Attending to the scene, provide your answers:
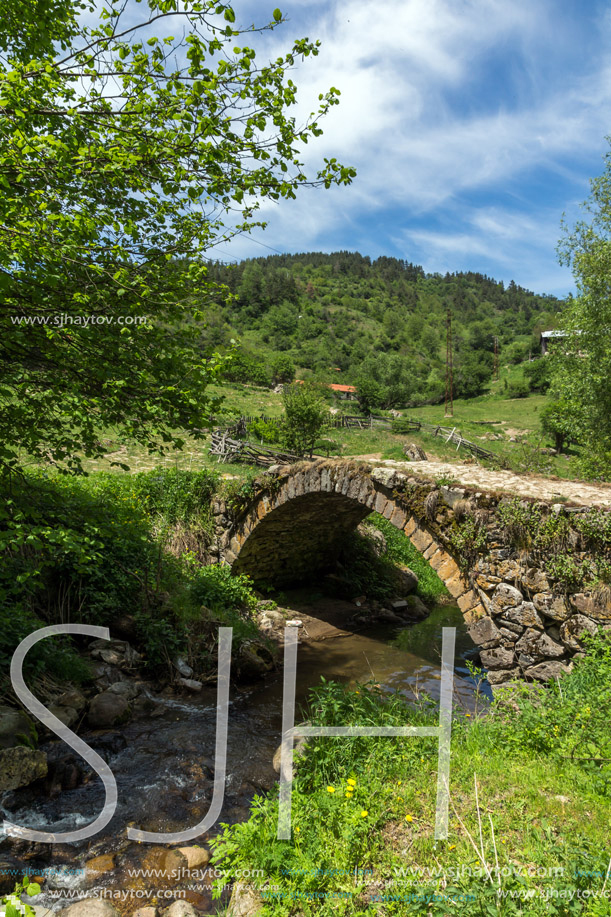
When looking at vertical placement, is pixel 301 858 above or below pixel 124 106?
below

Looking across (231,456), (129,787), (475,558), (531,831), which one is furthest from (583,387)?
(129,787)

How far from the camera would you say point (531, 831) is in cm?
314

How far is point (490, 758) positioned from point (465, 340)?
93.1 m

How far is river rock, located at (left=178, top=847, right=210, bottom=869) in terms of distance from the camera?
3.94m

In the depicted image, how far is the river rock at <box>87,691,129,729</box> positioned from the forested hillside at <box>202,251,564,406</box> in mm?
30306

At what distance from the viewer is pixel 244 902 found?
3199 mm

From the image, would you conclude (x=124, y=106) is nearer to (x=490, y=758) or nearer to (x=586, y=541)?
(x=490, y=758)

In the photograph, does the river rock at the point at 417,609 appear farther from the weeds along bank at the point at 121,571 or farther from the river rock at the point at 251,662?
the river rock at the point at 251,662

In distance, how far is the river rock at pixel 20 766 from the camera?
4.48 meters

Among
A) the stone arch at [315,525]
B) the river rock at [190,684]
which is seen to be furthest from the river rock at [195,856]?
the stone arch at [315,525]

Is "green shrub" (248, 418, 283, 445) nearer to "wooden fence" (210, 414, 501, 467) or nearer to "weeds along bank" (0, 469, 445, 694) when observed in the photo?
"wooden fence" (210, 414, 501, 467)

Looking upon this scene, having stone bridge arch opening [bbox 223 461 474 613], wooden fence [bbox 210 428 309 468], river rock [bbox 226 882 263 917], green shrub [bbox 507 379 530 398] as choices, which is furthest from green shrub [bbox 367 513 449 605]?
green shrub [bbox 507 379 530 398]

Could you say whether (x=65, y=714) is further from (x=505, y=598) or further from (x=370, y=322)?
(x=370, y=322)

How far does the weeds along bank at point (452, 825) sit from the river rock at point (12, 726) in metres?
2.34
